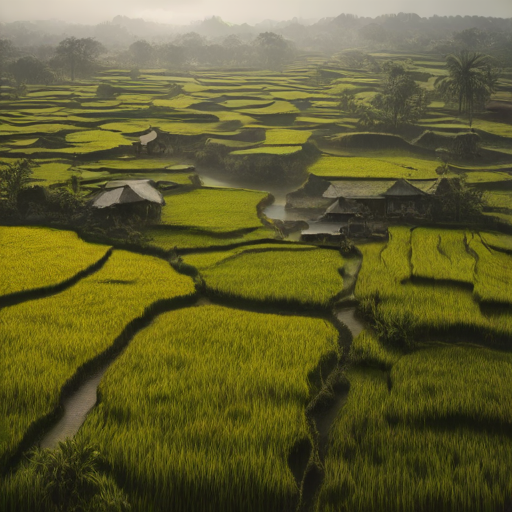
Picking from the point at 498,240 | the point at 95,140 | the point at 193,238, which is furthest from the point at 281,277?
the point at 95,140

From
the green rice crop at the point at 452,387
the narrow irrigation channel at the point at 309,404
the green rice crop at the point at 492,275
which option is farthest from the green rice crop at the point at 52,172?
the green rice crop at the point at 452,387

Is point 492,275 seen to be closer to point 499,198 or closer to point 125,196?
point 499,198

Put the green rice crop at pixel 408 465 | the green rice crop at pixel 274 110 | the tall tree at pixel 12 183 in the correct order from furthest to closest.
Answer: the green rice crop at pixel 274 110 < the tall tree at pixel 12 183 < the green rice crop at pixel 408 465

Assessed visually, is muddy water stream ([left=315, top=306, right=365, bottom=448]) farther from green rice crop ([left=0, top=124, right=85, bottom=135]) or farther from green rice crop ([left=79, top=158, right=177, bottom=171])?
green rice crop ([left=0, top=124, right=85, bottom=135])

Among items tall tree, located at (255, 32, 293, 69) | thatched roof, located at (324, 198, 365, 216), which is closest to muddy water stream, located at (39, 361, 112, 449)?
thatched roof, located at (324, 198, 365, 216)

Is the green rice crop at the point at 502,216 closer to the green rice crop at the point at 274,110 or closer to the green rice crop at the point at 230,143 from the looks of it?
the green rice crop at the point at 230,143

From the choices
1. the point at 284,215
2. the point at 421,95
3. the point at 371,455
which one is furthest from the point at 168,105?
the point at 371,455

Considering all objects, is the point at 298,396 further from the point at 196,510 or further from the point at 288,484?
the point at 196,510
